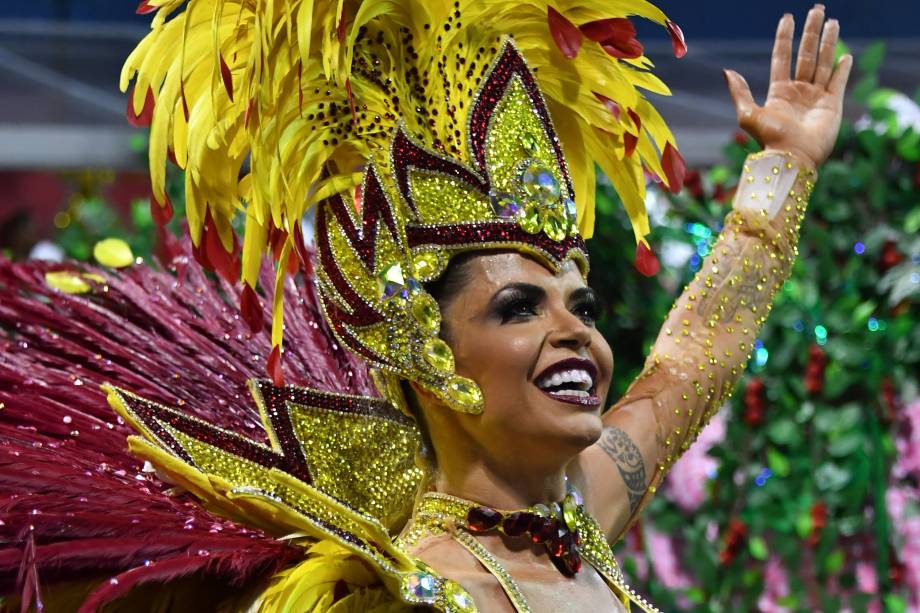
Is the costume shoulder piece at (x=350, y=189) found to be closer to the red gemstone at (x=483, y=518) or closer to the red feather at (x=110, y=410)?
the red feather at (x=110, y=410)

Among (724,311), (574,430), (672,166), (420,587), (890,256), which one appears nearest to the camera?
(420,587)

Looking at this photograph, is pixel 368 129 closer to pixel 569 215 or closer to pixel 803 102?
pixel 569 215

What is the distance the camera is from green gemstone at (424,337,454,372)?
221 centimetres

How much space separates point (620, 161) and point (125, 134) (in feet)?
13.4

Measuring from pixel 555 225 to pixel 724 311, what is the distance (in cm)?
58

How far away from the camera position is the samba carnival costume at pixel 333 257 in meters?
2.11

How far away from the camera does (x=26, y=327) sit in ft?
9.16

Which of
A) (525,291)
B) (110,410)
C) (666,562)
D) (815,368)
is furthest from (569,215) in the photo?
(666,562)

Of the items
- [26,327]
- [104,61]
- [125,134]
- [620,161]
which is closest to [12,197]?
[104,61]

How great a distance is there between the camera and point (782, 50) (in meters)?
2.80

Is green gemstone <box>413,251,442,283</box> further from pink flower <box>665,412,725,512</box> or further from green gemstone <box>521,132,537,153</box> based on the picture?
pink flower <box>665,412,725,512</box>

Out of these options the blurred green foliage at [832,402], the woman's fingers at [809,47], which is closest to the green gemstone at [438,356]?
the woman's fingers at [809,47]

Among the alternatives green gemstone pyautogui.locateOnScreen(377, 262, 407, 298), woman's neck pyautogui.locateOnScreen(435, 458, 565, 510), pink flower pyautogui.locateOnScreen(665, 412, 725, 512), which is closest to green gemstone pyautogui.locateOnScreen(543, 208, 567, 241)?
green gemstone pyautogui.locateOnScreen(377, 262, 407, 298)

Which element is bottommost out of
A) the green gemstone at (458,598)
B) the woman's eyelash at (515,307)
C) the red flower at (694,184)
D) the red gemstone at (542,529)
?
the green gemstone at (458,598)
